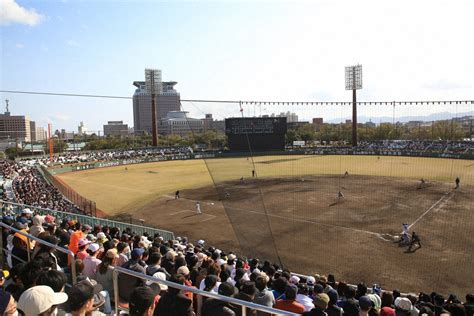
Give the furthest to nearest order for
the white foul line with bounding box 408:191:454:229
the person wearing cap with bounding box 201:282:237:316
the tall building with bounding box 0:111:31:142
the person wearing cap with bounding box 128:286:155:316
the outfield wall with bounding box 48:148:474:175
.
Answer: the tall building with bounding box 0:111:31:142 < the outfield wall with bounding box 48:148:474:175 < the white foul line with bounding box 408:191:454:229 < the person wearing cap with bounding box 201:282:237:316 < the person wearing cap with bounding box 128:286:155:316

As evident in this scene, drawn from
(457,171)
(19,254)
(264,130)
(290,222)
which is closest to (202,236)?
(290,222)

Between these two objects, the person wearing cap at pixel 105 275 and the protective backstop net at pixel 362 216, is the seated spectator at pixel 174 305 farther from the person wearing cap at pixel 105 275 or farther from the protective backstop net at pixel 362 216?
the protective backstop net at pixel 362 216

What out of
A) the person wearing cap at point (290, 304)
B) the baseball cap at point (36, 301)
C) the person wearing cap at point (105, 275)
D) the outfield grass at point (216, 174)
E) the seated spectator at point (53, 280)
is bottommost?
the outfield grass at point (216, 174)

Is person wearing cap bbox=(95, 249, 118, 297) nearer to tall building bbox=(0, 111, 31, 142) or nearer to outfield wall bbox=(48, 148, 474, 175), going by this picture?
outfield wall bbox=(48, 148, 474, 175)

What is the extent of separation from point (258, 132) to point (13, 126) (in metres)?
139

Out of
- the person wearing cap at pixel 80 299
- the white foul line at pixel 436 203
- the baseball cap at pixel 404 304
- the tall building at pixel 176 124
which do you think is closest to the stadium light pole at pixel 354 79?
the white foul line at pixel 436 203

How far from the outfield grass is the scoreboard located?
8.72ft

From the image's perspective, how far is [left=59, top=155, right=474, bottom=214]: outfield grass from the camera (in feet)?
114

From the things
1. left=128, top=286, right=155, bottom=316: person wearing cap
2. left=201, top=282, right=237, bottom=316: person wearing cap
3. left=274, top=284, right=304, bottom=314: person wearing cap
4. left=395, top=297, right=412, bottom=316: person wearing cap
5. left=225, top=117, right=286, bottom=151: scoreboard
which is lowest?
left=395, top=297, right=412, bottom=316: person wearing cap

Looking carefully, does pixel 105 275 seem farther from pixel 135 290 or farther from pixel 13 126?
pixel 13 126

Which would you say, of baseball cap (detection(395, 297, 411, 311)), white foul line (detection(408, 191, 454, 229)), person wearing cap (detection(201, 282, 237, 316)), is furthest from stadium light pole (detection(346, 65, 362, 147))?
person wearing cap (detection(201, 282, 237, 316))

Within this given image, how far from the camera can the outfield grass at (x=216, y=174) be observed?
34.7 metres

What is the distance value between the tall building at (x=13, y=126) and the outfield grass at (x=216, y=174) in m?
115

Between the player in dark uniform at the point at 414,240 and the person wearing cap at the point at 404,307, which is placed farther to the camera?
the player in dark uniform at the point at 414,240
